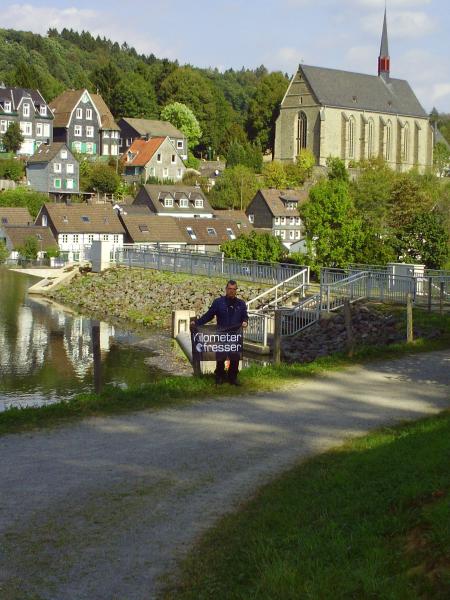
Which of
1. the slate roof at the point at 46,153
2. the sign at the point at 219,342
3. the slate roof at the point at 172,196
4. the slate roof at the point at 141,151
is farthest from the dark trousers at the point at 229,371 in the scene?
the slate roof at the point at 141,151

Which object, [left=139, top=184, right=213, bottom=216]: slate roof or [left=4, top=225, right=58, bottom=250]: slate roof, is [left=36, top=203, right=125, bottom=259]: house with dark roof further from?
[left=139, top=184, right=213, bottom=216]: slate roof

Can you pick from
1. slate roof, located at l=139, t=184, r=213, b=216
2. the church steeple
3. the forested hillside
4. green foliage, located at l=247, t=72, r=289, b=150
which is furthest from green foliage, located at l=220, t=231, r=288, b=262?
the church steeple

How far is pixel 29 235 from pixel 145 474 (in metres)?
69.7

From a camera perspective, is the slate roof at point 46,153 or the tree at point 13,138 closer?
the slate roof at point 46,153

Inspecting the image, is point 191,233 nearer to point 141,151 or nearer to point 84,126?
point 141,151

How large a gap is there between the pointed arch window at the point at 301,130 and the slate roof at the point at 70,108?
86.8 ft

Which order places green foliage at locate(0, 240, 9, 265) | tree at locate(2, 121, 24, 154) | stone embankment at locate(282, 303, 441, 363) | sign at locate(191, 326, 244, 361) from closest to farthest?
sign at locate(191, 326, 244, 361), stone embankment at locate(282, 303, 441, 363), green foliage at locate(0, 240, 9, 265), tree at locate(2, 121, 24, 154)

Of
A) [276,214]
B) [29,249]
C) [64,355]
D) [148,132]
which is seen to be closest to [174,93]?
[148,132]

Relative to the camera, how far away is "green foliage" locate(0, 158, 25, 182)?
9600 cm

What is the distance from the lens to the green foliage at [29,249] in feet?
251

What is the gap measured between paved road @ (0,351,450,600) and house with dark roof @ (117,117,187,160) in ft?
319

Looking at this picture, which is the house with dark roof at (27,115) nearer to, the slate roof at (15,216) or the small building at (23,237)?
the slate roof at (15,216)

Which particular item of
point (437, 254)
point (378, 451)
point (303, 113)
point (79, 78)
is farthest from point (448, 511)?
point (79, 78)

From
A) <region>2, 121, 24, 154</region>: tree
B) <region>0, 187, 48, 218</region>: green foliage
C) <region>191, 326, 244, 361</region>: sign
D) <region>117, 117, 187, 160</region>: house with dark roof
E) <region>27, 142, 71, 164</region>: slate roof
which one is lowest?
<region>191, 326, 244, 361</region>: sign
